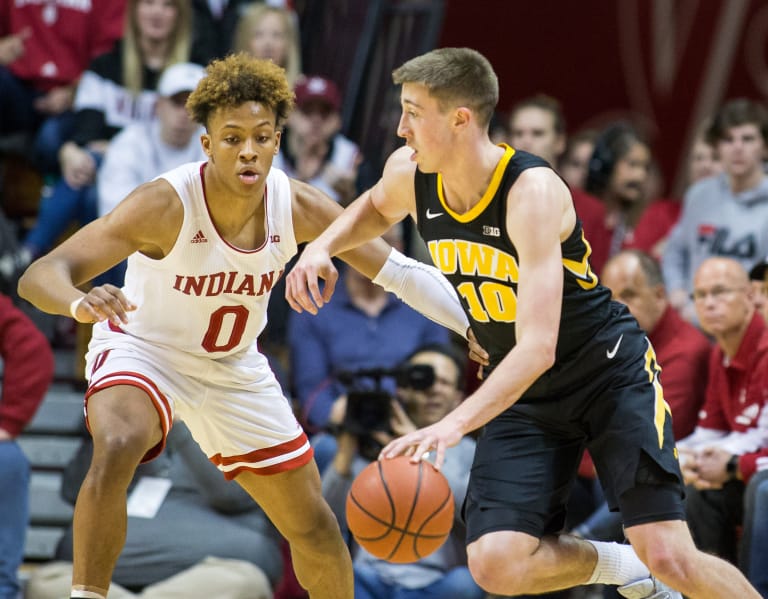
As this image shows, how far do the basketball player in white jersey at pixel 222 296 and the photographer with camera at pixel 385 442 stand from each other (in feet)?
4.76

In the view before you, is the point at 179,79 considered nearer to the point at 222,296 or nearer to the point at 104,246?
the point at 222,296

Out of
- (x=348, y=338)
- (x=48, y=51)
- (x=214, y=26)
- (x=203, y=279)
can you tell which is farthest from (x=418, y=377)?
(x=48, y=51)

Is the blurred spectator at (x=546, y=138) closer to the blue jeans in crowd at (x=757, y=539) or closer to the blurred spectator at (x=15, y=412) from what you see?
the blue jeans in crowd at (x=757, y=539)

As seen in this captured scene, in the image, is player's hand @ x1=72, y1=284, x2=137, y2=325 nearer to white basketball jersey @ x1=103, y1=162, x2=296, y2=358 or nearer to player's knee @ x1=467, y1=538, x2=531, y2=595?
white basketball jersey @ x1=103, y1=162, x2=296, y2=358

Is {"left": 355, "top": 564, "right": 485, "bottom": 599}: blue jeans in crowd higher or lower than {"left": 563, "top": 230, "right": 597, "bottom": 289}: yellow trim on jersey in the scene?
lower

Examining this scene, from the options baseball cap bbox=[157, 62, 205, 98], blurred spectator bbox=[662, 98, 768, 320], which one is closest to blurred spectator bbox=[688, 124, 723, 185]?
blurred spectator bbox=[662, 98, 768, 320]

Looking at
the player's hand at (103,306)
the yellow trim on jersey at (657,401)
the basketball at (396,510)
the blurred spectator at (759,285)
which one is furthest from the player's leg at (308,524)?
the blurred spectator at (759,285)

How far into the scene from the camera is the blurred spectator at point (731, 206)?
7500 millimetres

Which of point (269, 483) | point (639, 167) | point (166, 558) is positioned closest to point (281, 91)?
point (269, 483)

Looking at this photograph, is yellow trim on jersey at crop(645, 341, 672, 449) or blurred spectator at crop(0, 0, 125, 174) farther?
blurred spectator at crop(0, 0, 125, 174)

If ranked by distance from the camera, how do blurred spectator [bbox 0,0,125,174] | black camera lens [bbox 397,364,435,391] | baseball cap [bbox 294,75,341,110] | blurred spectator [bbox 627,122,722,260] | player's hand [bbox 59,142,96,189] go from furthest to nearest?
blurred spectator [bbox 0,0,125,174] → blurred spectator [bbox 627,122,722,260] → baseball cap [bbox 294,75,341,110] → player's hand [bbox 59,142,96,189] → black camera lens [bbox 397,364,435,391]

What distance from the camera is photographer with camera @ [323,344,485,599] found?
21.4ft

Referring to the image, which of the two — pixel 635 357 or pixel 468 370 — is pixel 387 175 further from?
pixel 468 370

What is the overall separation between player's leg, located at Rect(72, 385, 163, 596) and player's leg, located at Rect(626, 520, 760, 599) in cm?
174
